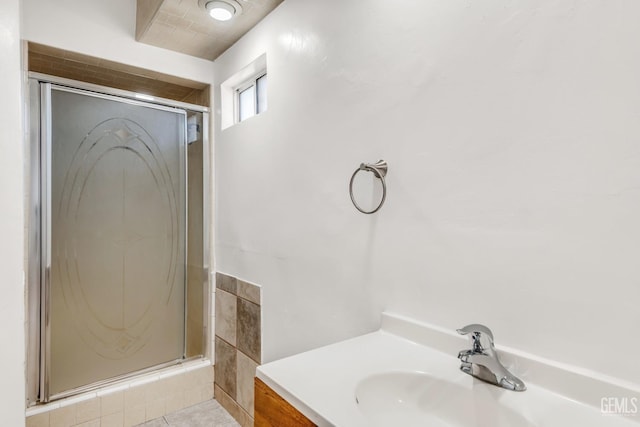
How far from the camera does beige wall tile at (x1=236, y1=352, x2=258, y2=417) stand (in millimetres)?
2014

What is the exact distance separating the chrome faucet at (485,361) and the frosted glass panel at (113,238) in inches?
79.8

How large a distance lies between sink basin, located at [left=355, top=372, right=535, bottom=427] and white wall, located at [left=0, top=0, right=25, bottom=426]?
1381 mm

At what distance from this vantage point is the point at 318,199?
157cm

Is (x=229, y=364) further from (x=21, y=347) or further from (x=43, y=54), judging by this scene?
(x=43, y=54)

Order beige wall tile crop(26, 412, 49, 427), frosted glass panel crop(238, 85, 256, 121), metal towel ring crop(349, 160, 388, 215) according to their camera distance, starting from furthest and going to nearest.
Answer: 1. frosted glass panel crop(238, 85, 256, 121)
2. beige wall tile crop(26, 412, 49, 427)
3. metal towel ring crop(349, 160, 388, 215)

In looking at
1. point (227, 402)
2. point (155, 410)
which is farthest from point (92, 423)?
point (227, 402)

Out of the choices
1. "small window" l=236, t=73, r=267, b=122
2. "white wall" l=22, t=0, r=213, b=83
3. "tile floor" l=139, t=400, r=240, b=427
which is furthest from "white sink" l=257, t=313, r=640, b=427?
"white wall" l=22, t=0, r=213, b=83

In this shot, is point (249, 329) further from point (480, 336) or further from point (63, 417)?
point (480, 336)

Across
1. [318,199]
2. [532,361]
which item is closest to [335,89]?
[318,199]

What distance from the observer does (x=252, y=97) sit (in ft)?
7.59

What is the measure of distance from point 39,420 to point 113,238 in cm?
99

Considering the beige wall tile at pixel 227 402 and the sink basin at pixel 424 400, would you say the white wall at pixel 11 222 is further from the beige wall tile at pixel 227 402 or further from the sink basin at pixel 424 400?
the sink basin at pixel 424 400

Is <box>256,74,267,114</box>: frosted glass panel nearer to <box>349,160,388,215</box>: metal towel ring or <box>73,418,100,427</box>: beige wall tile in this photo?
<box>349,160,388,215</box>: metal towel ring

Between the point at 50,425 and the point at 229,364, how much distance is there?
931mm
